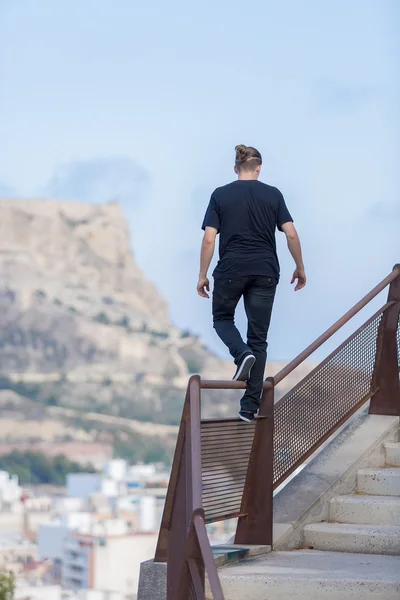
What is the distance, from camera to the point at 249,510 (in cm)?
743

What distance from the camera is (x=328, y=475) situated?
834 cm

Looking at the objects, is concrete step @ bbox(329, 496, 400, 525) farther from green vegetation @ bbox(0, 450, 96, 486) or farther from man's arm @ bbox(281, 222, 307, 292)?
green vegetation @ bbox(0, 450, 96, 486)

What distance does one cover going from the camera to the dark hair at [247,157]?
7438 mm

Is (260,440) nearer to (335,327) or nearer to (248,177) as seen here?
(335,327)

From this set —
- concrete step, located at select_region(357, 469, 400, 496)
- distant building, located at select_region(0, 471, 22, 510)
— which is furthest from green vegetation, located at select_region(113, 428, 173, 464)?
concrete step, located at select_region(357, 469, 400, 496)

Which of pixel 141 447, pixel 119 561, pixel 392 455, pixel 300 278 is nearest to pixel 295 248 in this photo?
pixel 300 278

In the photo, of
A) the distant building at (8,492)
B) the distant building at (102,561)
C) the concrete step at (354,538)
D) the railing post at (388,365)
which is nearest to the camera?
the concrete step at (354,538)

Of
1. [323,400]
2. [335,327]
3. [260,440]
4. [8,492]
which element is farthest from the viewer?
[8,492]

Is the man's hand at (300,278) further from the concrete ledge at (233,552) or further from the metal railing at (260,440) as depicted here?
the concrete ledge at (233,552)

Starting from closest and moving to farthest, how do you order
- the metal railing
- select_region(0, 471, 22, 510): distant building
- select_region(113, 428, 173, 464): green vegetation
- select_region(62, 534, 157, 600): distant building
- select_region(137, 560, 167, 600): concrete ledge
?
1. the metal railing
2. select_region(137, 560, 167, 600): concrete ledge
3. select_region(62, 534, 157, 600): distant building
4. select_region(0, 471, 22, 510): distant building
5. select_region(113, 428, 173, 464): green vegetation

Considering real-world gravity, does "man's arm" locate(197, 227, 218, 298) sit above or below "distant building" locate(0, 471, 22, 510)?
below

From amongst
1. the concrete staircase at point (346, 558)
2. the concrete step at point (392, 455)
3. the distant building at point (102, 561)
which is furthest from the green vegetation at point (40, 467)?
the concrete staircase at point (346, 558)

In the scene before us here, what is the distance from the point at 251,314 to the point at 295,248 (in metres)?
0.52

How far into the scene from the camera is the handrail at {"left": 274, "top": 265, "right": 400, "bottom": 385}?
25.7ft
